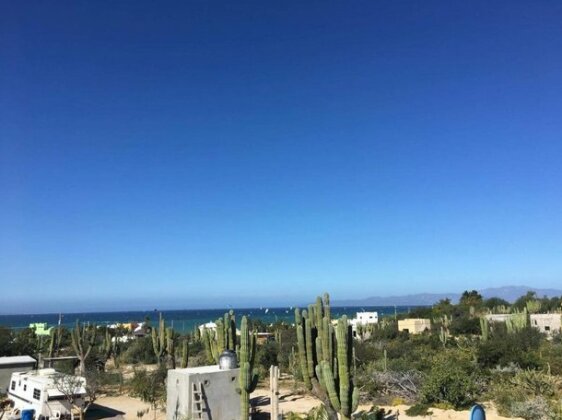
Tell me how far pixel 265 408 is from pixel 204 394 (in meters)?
4.71

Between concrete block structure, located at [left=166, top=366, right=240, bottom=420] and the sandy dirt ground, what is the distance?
2.30 metres

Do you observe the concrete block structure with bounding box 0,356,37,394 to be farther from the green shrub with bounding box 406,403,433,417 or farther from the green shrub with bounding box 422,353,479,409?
the green shrub with bounding box 422,353,479,409

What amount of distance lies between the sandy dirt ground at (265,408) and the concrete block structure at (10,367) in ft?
11.4

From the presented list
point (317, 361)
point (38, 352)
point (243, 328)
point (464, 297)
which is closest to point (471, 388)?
point (317, 361)

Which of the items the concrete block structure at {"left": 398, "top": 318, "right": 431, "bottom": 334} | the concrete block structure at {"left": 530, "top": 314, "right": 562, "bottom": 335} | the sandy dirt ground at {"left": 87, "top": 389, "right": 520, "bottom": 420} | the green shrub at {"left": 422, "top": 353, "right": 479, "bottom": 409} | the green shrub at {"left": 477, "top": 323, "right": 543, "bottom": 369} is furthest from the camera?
the concrete block structure at {"left": 398, "top": 318, "right": 431, "bottom": 334}

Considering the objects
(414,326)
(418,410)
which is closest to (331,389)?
(418,410)

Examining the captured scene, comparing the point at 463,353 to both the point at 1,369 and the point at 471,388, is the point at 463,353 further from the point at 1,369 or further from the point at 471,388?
the point at 1,369

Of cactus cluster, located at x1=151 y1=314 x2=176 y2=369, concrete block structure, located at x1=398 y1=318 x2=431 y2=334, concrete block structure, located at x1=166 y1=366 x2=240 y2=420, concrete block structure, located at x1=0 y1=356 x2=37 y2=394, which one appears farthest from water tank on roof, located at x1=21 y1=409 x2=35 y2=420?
concrete block structure, located at x1=398 y1=318 x2=431 y2=334

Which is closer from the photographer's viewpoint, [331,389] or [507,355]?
[331,389]

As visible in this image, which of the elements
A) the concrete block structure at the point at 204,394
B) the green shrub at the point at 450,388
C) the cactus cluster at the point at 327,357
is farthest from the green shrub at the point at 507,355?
the concrete block structure at the point at 204,394

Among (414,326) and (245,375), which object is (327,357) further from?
(414,326)

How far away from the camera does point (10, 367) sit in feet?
68.9

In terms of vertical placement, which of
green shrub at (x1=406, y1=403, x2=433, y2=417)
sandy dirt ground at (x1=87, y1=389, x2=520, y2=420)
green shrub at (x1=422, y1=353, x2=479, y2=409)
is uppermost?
green shrub at (x1=422, y1=353, x2=479, y2=409)

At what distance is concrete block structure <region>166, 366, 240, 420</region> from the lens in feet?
46.8
